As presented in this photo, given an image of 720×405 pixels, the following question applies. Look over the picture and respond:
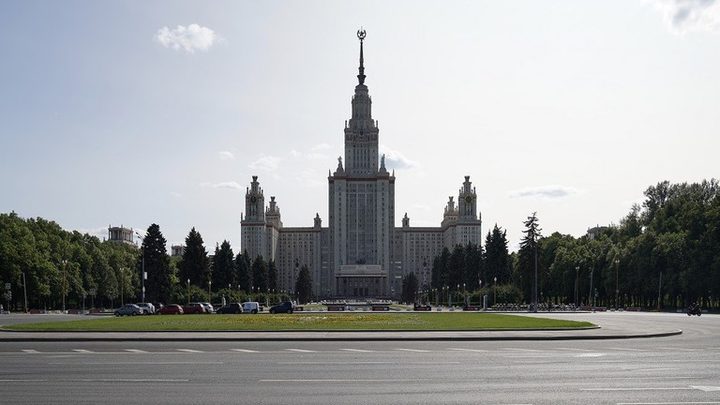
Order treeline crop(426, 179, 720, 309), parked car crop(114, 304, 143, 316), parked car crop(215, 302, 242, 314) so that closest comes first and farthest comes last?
1. parked car crop(114, 304, 143, 316)
2. parked car crop(215, 302, 242, 314)
3. treeline crop(426, 179, 720, 309)

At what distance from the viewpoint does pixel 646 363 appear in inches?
940

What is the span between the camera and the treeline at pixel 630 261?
9406cm

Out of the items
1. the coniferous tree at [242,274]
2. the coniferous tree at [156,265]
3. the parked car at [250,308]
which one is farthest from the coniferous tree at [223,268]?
the parked car at [250,308]

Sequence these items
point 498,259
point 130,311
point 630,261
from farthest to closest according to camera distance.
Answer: point 498,259, point 630,261, point 130,311

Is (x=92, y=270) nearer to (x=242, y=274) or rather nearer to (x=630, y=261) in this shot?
(x=242, y=274)

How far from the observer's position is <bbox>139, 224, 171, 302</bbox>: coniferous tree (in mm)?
118312

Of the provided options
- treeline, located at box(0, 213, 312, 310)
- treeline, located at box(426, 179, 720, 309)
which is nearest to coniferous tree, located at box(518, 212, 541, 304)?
treeline, located at box(426, 179, 720, 309)

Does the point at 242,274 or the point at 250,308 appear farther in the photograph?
the point at 242,274

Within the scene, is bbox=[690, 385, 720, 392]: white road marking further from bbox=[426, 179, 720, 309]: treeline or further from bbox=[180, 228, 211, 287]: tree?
bbox=[180, 228, 211, 287]: tree

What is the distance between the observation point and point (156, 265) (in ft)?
390

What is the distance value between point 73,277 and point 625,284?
239 ft

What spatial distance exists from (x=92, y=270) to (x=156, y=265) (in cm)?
1305

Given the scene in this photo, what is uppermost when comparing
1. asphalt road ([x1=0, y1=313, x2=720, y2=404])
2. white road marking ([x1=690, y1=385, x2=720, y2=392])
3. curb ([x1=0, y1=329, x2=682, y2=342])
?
white road marking ([x1=690, y1=385, x2=720, y2=392])

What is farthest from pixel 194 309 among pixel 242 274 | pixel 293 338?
pixel 242 274
